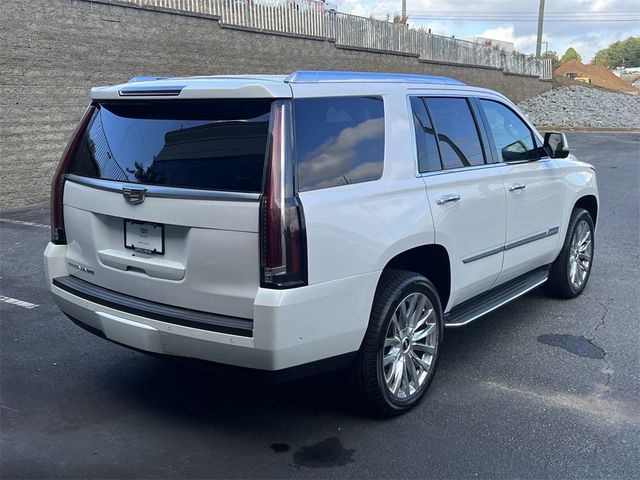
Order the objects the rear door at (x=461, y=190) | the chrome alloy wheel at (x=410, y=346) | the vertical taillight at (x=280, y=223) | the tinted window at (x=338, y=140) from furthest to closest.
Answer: the rear door at (x=461, y=190) → the chrome alloy wheel at (x=410, y=346) → the tinted window at (x=338, y=140) → the vertical taillight at (x=280, y=223)

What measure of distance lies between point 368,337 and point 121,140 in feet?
5.83

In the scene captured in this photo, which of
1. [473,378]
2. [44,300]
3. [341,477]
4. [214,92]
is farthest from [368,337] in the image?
[44,300]

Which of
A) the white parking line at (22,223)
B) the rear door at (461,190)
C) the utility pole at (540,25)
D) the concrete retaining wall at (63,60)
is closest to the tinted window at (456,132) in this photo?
the rear door at (461,190)

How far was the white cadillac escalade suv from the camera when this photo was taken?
329cm

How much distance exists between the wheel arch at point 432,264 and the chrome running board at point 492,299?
0.15 metres

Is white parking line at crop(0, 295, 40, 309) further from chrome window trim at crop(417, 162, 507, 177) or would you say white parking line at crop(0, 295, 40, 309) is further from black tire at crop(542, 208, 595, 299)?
black tire at crop(542, 208, 595, 299)

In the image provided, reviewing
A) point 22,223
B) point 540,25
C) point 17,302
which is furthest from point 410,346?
point 540,25

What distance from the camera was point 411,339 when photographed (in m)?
4.10

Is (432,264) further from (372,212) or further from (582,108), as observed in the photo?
(582,108)

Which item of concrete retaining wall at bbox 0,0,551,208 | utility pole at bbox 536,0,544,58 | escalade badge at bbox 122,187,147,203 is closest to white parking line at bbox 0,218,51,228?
concrete retaining wall at bbox 0,0,551,208

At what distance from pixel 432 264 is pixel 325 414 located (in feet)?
3.90

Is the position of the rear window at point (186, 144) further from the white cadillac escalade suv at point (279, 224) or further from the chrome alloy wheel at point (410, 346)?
the chrome alloy wheel at point (410, 346)

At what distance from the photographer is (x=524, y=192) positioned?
5.23m

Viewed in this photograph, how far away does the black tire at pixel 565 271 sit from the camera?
611 cm
